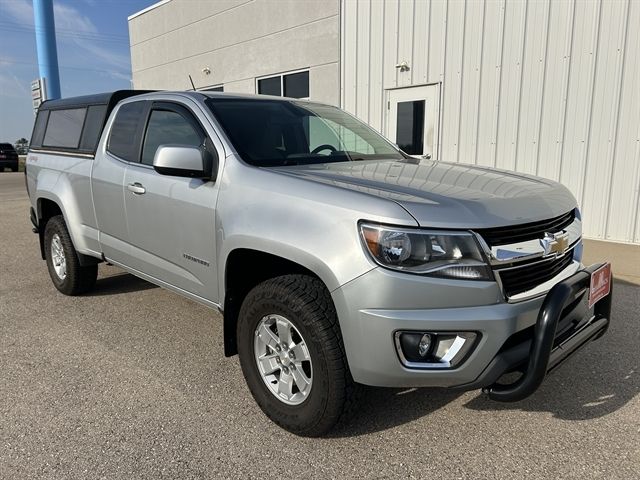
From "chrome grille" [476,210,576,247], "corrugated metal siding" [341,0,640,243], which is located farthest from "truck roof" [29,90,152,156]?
"corrugated metal siding" [341,0,640,243]

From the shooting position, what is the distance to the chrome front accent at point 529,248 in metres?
2.21

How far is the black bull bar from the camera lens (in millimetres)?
2180

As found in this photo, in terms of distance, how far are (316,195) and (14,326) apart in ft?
10.5

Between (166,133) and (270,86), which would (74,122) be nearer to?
(166,133)

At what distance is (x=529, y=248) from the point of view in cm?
235

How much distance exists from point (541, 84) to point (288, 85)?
5.93m

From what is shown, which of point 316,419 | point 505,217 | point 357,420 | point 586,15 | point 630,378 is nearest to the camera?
point 505,217

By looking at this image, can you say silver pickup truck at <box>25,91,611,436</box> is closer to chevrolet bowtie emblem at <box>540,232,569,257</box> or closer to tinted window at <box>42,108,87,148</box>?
chevrolet bowtie emblem at <box>540,232,569,257</box>

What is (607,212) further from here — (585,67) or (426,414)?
(426,414)

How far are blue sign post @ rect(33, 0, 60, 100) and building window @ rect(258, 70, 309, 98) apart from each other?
1371 cm

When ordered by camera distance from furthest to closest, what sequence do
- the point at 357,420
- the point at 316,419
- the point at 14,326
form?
the point at 14,326
the point at 357,420
the point at 316,419

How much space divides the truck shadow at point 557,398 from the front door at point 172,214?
3.75 ft

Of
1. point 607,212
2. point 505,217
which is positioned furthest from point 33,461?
point 607,212

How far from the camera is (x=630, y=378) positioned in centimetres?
322
